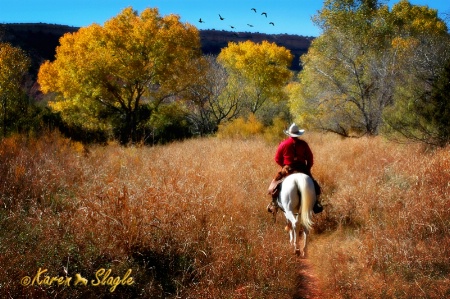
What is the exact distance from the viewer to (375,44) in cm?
2066

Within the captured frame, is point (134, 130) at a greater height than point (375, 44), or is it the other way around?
point (375, 44)

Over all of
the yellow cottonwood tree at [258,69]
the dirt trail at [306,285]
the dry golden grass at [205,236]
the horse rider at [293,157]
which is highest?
the yellow cottonwood tree at [258,69]

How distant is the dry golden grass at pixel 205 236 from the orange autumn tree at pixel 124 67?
43.4 ft

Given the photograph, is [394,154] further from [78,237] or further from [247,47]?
[247,47]

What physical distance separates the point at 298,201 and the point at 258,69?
1107 inches

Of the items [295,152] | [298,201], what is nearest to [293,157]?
[295,152]

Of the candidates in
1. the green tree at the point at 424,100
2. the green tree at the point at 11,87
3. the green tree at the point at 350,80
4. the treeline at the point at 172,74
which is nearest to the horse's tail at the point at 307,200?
the green tree at the point at 424,100

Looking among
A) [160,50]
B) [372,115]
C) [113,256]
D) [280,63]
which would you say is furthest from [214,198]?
[280,63]

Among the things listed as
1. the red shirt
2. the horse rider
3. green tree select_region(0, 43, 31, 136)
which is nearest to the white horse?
the horse rider

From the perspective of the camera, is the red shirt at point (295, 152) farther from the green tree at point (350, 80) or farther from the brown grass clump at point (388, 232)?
the green tree at point (350, 80)

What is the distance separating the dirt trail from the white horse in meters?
0.63

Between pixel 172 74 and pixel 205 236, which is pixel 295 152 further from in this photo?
pixel 172 74

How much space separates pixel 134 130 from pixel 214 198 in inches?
727

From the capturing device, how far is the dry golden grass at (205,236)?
172 inches
